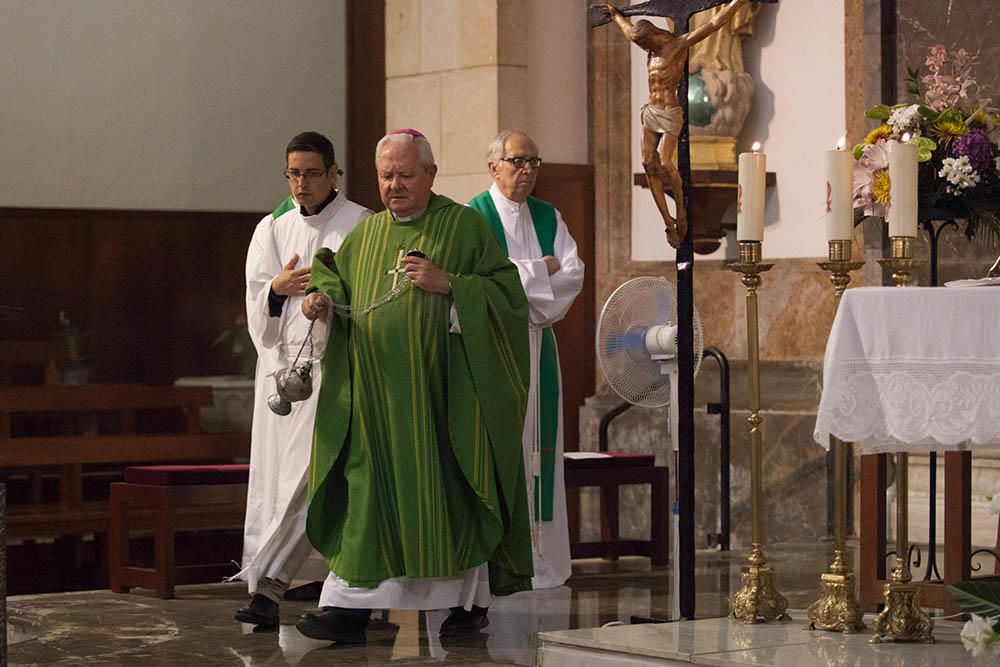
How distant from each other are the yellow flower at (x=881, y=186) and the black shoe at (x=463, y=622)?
2.01 metres

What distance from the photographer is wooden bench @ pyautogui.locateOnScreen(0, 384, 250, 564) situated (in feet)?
32.3

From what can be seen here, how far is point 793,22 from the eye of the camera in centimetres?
983

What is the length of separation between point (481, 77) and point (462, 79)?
143mm

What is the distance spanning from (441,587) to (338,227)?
175 cm

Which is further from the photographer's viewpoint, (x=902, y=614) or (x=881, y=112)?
(x=881, y=112)

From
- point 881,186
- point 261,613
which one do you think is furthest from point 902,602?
point 261,613

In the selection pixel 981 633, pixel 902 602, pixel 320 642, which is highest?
pixel 981 633

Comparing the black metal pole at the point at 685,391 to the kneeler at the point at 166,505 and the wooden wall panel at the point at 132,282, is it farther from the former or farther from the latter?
the wooden wall panel at the point at 132,282

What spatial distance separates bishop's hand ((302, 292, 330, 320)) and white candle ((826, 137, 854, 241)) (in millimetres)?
1798

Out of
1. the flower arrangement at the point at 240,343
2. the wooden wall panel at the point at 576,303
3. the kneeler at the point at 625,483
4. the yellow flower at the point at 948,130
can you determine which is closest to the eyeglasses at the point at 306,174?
the kneeler at the point at 625,483

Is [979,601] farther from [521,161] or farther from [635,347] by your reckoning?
[521,161]

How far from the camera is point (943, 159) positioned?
6066 mm

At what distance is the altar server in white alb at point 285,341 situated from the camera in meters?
6.82

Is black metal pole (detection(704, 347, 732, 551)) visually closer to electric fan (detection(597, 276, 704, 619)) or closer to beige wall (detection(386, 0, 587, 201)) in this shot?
beige wall (detection(386, 0, 587, 201))
